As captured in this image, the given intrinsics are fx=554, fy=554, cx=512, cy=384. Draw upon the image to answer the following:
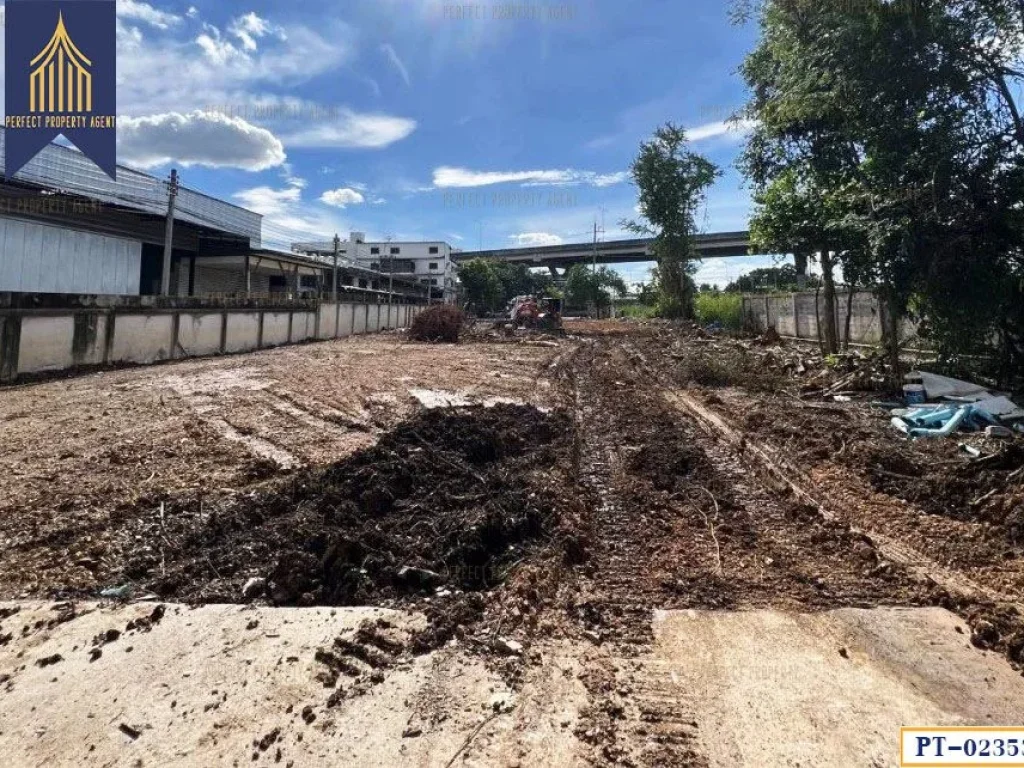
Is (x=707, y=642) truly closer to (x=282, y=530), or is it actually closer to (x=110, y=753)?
(x=110, y=753)

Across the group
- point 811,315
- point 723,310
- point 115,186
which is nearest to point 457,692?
point 811,315

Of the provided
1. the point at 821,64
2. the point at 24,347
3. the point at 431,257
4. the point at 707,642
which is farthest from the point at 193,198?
the point at 431,257

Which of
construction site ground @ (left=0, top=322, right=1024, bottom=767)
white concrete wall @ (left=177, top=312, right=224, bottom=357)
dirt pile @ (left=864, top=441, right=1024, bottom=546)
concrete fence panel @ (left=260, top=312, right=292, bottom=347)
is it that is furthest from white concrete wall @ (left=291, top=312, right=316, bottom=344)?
dirt pile @ (left=864, top=441, right=1024, bottom=546)

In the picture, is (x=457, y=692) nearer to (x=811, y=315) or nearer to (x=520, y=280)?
(x=811, y=315)

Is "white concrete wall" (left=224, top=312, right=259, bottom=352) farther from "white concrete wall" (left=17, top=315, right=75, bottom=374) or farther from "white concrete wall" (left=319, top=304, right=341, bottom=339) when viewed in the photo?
"white concrete wall" (left=17, top=315, right=75, bottom=374)

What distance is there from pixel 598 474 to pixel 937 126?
8.01 meters

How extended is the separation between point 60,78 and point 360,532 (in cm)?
1729

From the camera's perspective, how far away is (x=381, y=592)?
3.11 m

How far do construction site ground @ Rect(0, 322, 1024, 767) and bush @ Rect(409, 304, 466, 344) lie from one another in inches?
649

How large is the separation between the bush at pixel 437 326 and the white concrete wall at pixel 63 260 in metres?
10.1

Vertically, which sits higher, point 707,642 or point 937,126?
point 937,126

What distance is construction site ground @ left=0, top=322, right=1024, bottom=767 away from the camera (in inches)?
83.0

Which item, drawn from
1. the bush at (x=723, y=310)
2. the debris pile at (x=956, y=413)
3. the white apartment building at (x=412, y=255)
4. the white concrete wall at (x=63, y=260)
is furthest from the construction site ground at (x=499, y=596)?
the white apartment building at (x=412, y=255)

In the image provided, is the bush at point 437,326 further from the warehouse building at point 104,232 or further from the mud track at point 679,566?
the mud track at point 679,566
